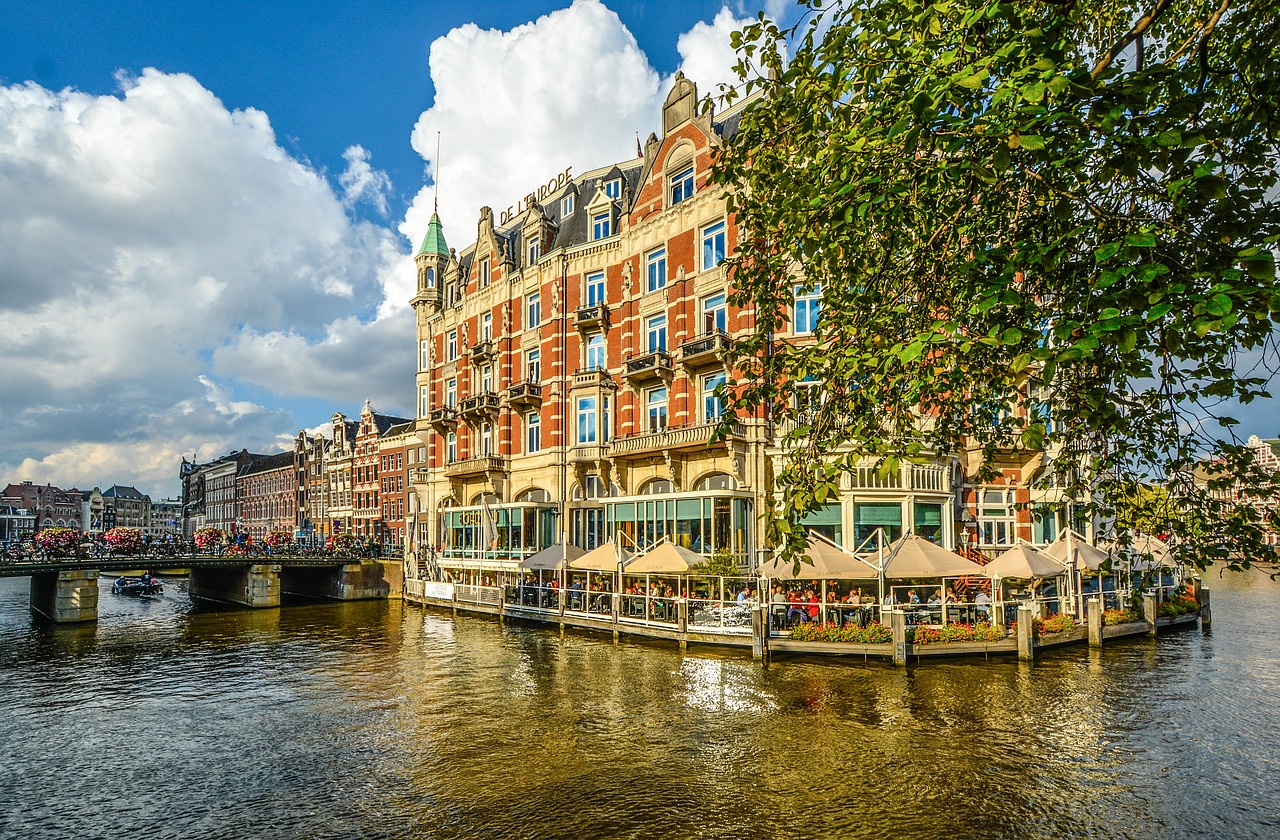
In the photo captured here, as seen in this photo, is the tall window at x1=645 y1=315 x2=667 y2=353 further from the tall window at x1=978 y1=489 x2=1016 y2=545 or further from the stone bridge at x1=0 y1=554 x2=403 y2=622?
the stone bridge at x1=0 y1=554 x2=403 y2=622

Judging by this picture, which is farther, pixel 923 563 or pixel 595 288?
pixel 595 288

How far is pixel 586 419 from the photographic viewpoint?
127 ft

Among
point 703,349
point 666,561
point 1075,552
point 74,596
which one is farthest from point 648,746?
point 74,596

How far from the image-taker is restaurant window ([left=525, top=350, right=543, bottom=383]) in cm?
4191

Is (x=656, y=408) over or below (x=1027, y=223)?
over

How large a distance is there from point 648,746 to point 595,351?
26.9 m

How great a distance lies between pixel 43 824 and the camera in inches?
455

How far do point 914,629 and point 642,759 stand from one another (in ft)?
37.9

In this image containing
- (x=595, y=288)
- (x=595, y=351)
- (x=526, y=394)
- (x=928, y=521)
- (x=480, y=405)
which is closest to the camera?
(x=928, y=521)

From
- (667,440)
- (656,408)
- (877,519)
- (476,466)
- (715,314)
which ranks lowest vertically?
(877,519)

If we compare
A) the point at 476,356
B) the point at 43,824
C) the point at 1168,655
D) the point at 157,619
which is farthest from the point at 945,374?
the point at 157,619

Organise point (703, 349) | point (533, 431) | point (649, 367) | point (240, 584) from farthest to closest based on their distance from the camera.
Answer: point (240, 584), point (533, 431), point (649, 367), point (703, 349)

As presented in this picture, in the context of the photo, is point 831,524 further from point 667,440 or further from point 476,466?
point 476,466

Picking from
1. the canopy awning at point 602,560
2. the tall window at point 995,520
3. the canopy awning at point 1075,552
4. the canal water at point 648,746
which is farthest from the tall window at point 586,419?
the canopy awning at point 1075,552
